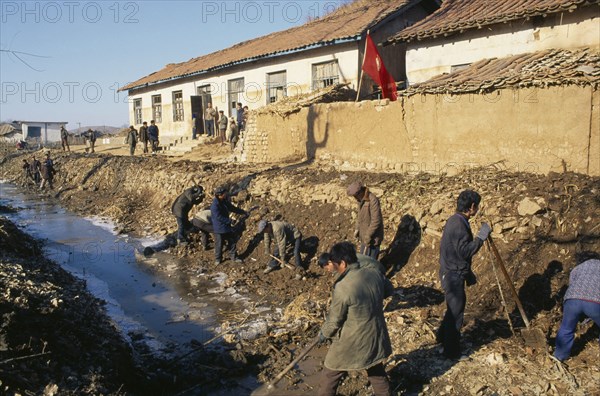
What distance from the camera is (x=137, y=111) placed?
3131 cm

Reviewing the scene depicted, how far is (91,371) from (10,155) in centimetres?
3972

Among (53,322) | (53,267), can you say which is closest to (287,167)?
(53,267)

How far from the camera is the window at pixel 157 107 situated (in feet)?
93.4

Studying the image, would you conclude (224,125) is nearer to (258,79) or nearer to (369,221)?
(258,79)

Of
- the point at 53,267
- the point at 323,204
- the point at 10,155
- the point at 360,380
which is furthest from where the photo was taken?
the point at 10,155

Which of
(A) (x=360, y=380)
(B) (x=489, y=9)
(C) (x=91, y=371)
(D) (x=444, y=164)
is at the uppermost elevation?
(B) (x=489, y=9)

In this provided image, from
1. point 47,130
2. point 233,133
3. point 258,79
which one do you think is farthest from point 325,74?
point 47,130

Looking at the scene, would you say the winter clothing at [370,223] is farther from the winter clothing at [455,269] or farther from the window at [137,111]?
the window at [137,111]

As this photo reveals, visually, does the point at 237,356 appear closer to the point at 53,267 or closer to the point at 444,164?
the point at 53,267

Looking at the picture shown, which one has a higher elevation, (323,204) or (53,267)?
(323,204)

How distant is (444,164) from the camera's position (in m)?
9.93

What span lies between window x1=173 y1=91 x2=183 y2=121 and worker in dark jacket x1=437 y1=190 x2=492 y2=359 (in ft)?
75.9

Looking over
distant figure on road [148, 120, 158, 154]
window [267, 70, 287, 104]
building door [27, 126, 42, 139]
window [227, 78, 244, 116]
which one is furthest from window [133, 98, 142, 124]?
building door [27, 126, 42, 139]

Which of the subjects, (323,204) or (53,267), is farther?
(323,204)
